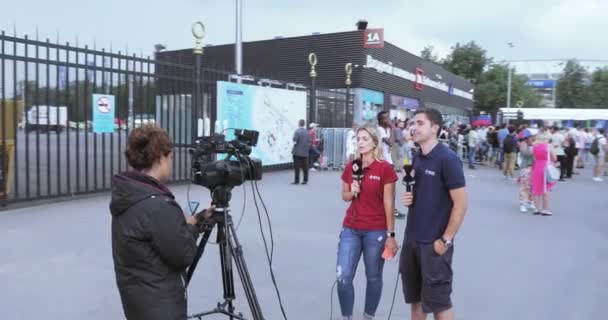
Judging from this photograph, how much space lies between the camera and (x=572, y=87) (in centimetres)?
6088

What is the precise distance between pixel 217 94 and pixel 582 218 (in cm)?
811

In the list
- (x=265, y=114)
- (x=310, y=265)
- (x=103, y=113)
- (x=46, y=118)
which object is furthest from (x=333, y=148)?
(x=310, y=265)

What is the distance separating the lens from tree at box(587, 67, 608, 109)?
5628 cm

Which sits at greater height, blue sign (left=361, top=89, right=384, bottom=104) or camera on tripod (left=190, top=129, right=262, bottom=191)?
blue sign (left=361, top=89, right=384, bottom=104)

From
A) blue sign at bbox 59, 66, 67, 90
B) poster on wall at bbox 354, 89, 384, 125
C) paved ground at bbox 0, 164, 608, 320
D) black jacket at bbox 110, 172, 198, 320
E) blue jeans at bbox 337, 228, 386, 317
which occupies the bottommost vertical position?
paved ground at bbox 0, 164, 608, 320

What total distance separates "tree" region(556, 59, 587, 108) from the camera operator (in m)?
64.9

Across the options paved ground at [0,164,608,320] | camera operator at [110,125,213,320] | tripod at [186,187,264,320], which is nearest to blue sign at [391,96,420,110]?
paved ground at [0,164,608,320]

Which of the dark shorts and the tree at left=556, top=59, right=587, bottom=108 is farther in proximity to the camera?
the tree at left=556, top=59, right=587, bottom=108

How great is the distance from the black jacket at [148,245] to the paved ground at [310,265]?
2.00 metres

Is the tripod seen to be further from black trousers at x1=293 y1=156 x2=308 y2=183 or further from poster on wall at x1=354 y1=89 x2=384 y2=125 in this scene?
poster on wall at x1=354 y1=89 x2=384 y2=125

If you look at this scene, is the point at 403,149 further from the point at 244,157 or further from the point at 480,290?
the point at 244,157

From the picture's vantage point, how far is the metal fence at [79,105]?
8.42 metres

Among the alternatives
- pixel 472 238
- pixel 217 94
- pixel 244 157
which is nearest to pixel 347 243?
pixel 244 157

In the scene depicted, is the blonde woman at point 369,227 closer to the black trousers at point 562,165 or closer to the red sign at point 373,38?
→ the black trousers at point 562,165
